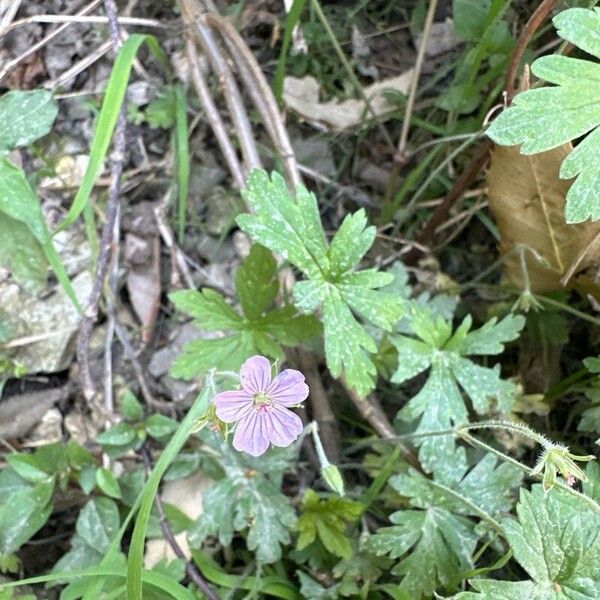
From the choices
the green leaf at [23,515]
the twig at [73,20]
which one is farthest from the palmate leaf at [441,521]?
the twig at [73,20]

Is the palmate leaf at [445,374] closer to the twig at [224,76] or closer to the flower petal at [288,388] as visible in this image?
the flower petal at [288,388]

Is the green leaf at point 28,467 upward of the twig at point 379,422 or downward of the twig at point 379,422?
upward

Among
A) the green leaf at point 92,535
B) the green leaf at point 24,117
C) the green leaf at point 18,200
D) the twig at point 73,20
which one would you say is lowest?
the green leaf at point 92,535

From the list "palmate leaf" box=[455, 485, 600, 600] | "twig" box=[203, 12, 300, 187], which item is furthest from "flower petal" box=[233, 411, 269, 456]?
"twig" box=[203, 12, 300, 187]

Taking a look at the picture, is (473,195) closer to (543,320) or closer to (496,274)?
(496,274)

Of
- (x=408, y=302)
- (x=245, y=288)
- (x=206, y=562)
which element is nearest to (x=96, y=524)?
(x=206, y=562)

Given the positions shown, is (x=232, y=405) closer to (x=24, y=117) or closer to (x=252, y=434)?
(x=252, y=434)
